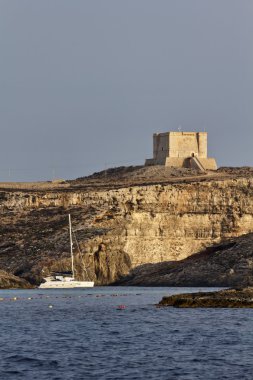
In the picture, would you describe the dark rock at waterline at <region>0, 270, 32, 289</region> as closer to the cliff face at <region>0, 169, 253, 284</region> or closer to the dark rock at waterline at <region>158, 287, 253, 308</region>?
the cliff face at <region>0, 169, 253, 284</region>

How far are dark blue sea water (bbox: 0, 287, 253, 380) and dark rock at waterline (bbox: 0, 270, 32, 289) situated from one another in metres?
38.6

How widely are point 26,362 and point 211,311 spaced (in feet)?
101

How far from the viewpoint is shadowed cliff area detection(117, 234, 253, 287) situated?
121250 millimetres

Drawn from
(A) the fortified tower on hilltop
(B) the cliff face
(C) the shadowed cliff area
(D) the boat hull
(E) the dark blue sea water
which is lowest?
(E) the dark blue sea water

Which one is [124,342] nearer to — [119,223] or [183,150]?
[119,223]

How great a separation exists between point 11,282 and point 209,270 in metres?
21.6

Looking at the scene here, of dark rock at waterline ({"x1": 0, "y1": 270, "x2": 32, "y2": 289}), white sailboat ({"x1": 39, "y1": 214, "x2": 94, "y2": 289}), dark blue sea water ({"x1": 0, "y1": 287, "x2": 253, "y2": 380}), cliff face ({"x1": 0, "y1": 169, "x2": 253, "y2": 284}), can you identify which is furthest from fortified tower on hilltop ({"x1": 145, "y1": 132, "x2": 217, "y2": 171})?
dark blue sea water ({"x1": 0, "y1": 287, "x2": 253, "y2": 380})

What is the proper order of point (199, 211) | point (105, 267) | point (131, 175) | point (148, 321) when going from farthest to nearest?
point (131, 175)
point (199, 211)
point (105, 267)
point (148, 321)

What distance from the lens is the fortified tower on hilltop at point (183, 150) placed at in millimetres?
181375

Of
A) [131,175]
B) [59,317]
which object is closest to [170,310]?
[59,317]

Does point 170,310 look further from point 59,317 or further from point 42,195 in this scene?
point 42,195

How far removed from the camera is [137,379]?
45.5 m

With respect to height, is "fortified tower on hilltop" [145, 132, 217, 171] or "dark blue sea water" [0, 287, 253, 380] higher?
"fortified tower on hilltop" [145, 132, 217, 171]

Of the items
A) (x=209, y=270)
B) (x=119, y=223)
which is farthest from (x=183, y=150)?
(x=209, y=270)
